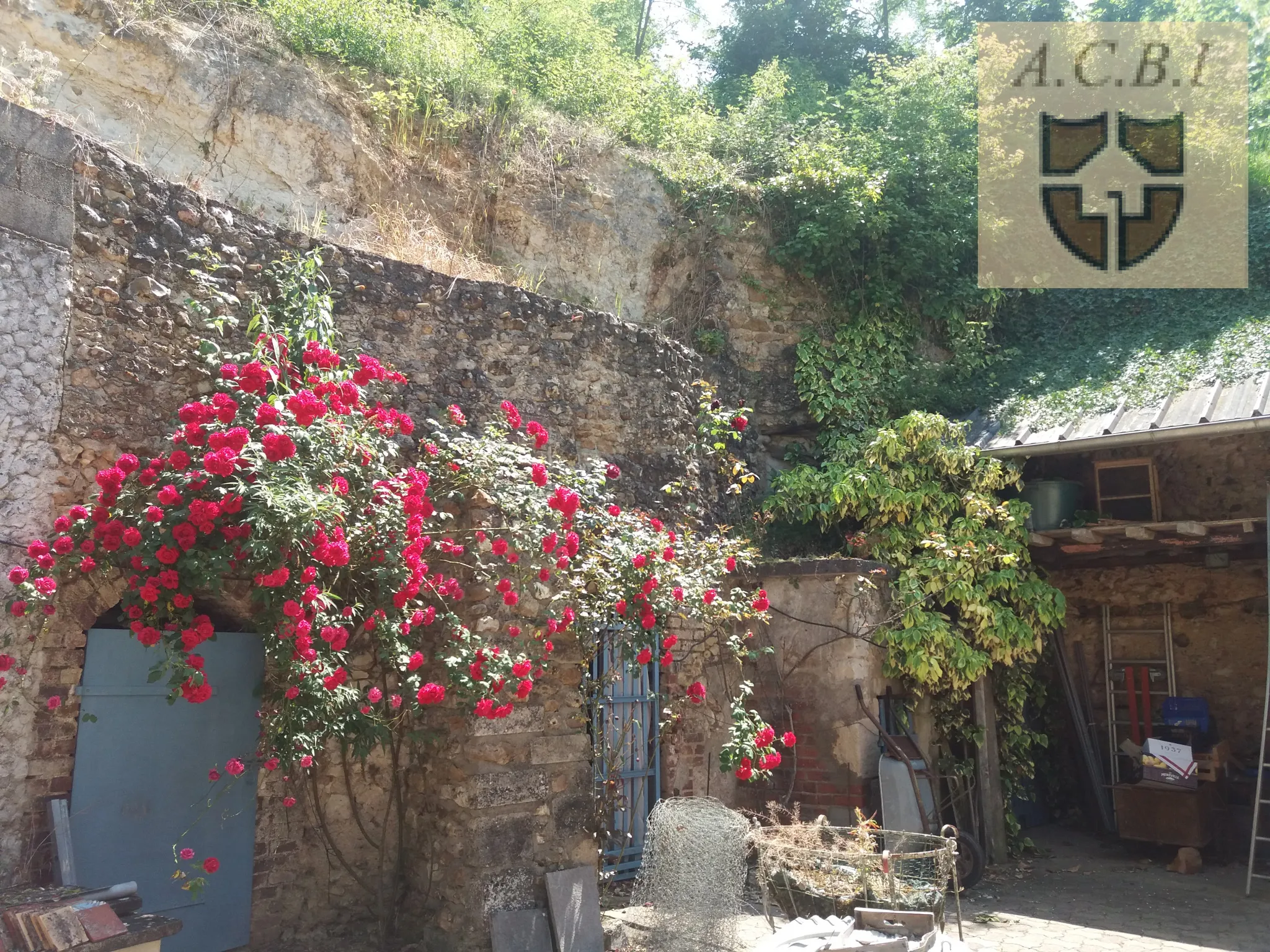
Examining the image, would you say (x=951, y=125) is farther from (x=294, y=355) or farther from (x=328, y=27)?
(x=294, y=355)

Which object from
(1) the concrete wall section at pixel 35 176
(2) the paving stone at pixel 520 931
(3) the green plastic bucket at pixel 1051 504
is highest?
(1) the concrete wall section at pixel 35 176

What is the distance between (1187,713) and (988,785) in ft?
8.02

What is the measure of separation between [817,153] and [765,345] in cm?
219

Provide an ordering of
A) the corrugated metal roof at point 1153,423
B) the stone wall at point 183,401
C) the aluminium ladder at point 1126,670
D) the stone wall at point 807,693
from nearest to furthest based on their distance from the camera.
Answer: the stone wall at point 183,401, the stone wall at point 807,693, the corrugated metal roof at point 1153,423, the aluminium ladder at point 1126,670

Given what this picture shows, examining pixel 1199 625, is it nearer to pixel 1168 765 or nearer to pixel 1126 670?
pixel 1126 670

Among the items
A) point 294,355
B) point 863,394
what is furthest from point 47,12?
point 863,394

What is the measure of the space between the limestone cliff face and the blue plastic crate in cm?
423

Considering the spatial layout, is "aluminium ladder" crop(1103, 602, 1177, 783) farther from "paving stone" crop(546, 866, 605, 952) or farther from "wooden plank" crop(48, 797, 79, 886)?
"wooden plank" crop(48, 797, 79, 886)

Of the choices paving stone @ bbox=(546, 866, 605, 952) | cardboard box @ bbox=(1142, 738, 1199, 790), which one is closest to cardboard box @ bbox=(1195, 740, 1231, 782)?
cardboard box @ bbox=(1142, 738, 1199, 790)

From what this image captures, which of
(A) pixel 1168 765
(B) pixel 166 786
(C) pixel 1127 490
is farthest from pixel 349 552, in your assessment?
(C) pixel 1127 490

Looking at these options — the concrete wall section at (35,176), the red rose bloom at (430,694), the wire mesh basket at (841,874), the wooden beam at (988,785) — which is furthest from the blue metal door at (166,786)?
the wooden beam at (988,785)

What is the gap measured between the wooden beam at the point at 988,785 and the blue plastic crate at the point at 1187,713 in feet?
7.04

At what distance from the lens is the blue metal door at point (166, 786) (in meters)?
4.16

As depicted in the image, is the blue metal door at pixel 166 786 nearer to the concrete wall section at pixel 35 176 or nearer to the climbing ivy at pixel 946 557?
the concrete wall section at pixel 35 176
